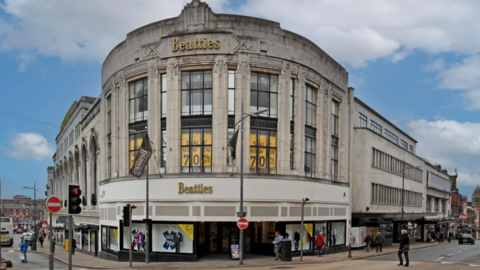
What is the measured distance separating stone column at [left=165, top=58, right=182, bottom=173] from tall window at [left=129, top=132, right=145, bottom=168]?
3071 millimetres

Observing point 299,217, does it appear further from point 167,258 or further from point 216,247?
point 167,258

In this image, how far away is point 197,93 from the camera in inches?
1316

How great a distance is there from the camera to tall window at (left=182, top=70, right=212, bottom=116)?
33.4m

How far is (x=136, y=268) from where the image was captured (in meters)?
28.5

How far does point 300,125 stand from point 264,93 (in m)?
3.70

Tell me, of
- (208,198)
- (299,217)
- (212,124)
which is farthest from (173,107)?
(299,217)

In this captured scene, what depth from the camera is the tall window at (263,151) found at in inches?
1321

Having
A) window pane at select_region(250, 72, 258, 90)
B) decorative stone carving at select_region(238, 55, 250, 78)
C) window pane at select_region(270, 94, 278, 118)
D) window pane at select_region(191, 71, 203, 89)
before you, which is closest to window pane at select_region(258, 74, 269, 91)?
window pane at select_region(250, 72, 258, 90)

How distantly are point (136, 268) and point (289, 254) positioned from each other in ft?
31.2

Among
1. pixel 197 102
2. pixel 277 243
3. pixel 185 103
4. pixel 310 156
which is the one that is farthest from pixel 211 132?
pixel 310 156

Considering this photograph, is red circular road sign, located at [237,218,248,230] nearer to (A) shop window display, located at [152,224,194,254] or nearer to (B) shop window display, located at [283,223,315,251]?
(A) shop window display, located at [152,224,194,254]

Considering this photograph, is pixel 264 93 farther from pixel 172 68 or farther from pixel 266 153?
pixel 172 68

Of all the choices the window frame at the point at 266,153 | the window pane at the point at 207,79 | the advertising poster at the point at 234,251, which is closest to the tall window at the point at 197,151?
the window frame at the point at 266,153

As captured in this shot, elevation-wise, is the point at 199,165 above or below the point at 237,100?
below
